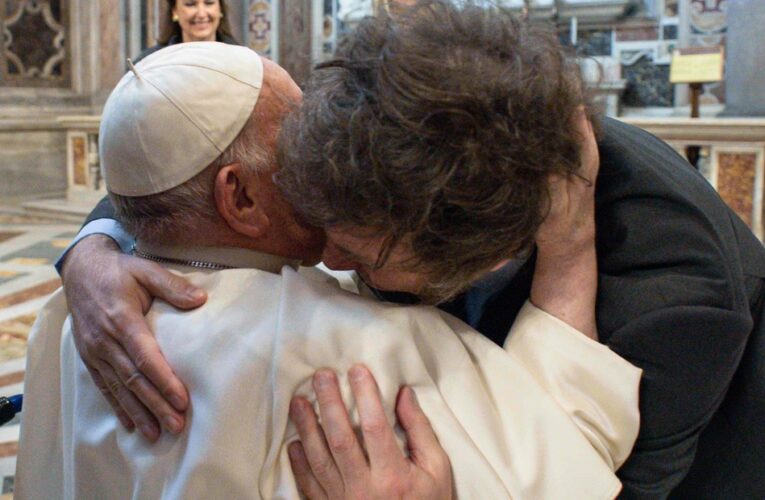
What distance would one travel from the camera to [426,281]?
1059 millimetres

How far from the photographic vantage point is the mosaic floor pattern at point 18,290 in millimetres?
3037

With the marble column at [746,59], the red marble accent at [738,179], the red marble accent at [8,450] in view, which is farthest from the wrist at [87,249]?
the marble column at [746,59]

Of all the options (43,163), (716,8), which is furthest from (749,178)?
(43,163)

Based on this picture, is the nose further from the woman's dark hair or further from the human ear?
→ the woman's dark hair

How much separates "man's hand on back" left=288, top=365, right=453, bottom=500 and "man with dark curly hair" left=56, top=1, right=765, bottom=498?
0.01 metres

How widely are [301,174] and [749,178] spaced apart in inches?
180

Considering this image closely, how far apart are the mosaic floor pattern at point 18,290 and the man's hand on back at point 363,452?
1.88 metres

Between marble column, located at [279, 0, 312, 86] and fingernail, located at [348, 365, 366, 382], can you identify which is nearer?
fingernail, located at [348, 365, 366, 382]

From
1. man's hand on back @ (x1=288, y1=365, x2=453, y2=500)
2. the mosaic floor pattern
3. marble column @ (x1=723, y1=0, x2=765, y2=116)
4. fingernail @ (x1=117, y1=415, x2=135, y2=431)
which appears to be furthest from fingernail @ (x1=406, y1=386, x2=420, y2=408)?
marble column @ (x1=723, y1=0, x2=765, y2=116)

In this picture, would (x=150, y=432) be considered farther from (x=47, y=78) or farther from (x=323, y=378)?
(x=47, y=78)

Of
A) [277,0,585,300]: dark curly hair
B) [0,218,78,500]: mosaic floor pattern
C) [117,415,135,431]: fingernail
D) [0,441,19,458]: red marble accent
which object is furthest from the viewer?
[0,218,78,500]: mosaic floor pattern

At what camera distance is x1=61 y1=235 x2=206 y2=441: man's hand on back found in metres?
1.09

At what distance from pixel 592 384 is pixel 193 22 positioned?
14.4ft

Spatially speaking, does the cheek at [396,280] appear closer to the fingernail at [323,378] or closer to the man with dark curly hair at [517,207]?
the man with dark curly hair at [517,207]
